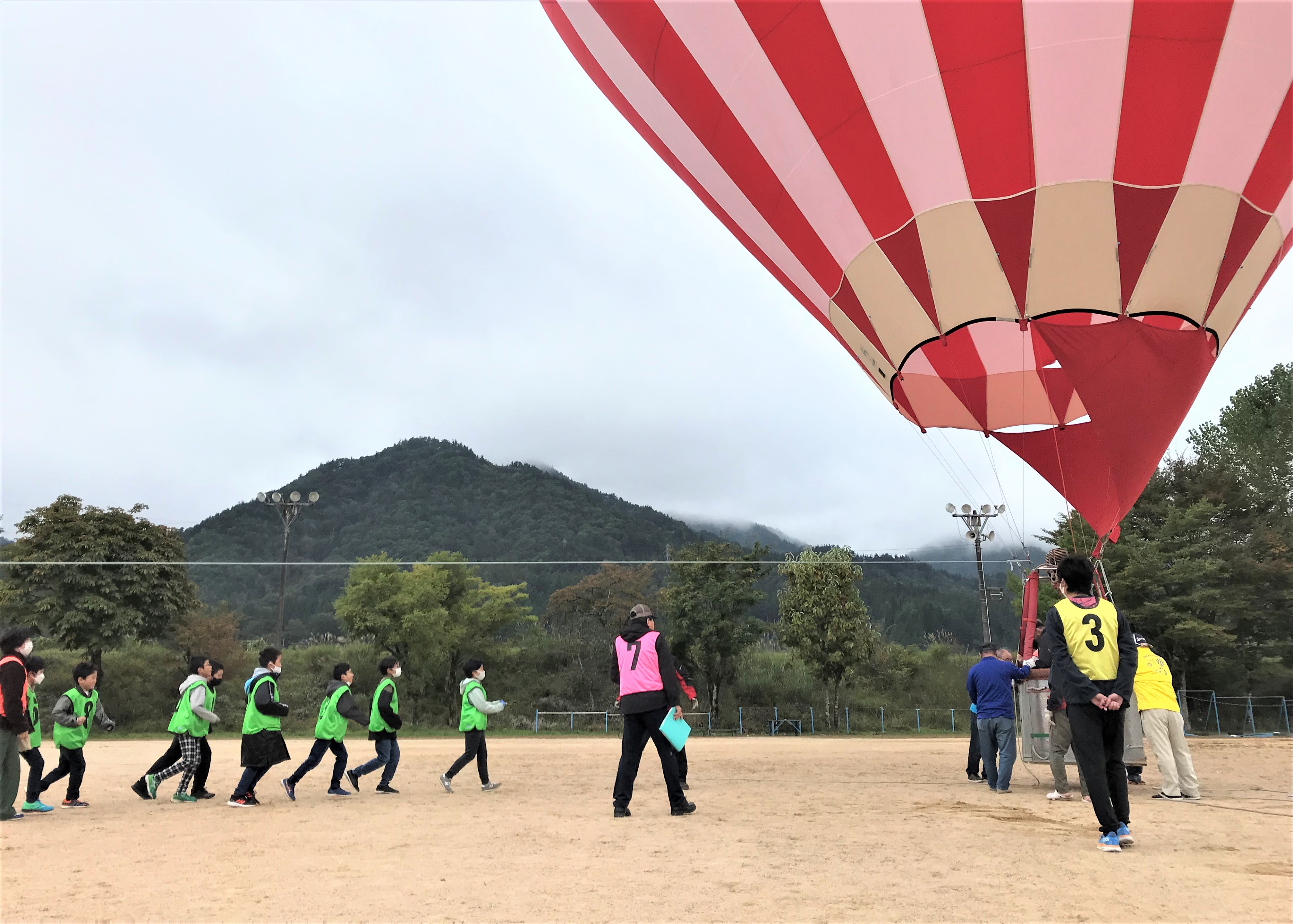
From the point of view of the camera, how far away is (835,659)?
33750 mm

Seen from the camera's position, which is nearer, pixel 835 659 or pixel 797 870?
pixel 797 870

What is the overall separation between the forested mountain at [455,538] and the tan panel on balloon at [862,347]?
150 feet

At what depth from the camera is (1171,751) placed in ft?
26.8

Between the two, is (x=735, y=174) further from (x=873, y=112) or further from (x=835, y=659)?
(x=835, y=659)

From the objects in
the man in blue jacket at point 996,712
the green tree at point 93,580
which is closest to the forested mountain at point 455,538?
the green tree at point 93,580

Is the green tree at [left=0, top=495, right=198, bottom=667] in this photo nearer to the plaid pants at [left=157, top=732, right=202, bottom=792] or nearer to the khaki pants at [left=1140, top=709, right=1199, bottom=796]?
the plaid pants at [left=157, top=732, right=202, bottom=792]

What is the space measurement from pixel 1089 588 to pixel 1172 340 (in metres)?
3.82

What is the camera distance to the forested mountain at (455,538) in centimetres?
7288

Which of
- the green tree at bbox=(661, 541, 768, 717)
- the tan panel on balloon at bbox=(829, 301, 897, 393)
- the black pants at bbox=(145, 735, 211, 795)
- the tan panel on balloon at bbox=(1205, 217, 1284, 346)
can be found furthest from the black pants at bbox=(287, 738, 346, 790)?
the green tree at bbox=(661, 541, 768, 717)

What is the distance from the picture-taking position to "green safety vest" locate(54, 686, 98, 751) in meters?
8.38

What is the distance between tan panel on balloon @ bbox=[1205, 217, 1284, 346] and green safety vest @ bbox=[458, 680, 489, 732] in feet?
Result: 27.5

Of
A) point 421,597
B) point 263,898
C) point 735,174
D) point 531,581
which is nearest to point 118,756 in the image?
point 263,898

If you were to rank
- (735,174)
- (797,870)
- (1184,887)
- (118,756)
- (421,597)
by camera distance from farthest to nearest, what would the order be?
(421,597) < (118,756) < (735,174) < (797,870) < (1184,887)

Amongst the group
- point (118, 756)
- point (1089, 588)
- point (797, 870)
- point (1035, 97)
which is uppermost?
point (1035, 97)
